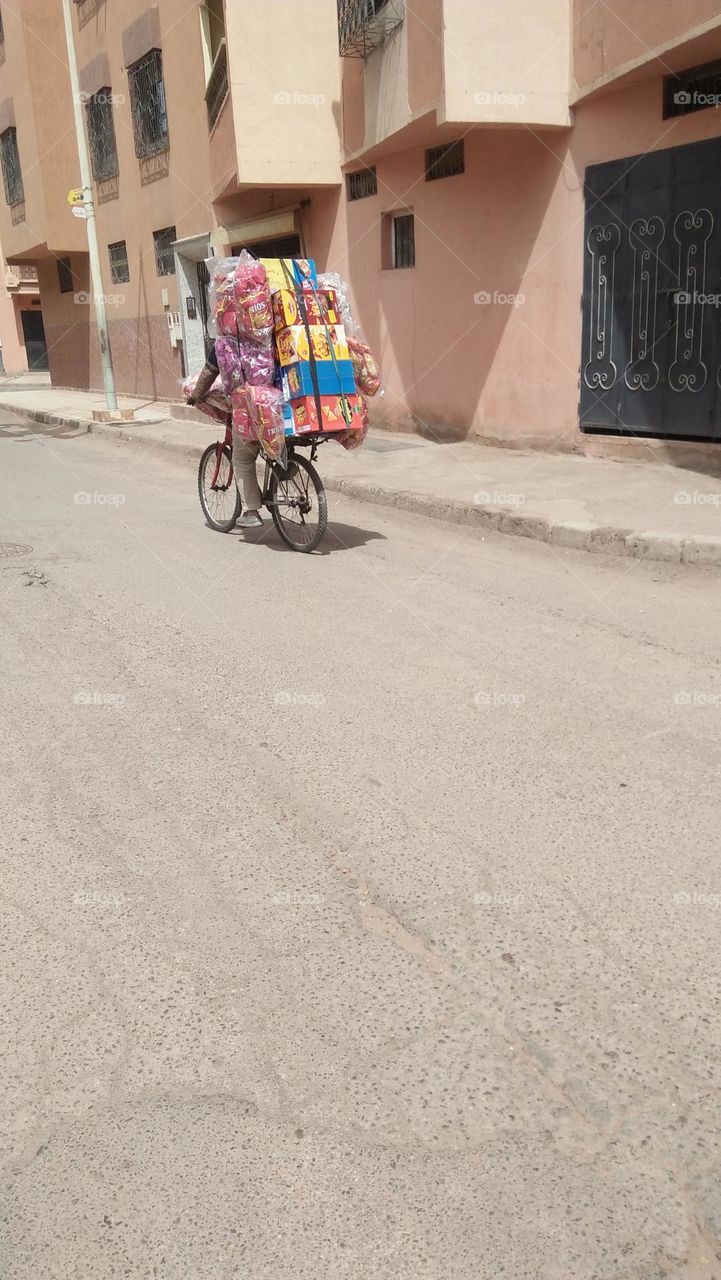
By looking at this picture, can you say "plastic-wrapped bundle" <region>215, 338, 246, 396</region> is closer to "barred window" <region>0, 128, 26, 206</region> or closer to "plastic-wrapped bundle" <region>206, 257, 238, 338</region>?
"plastic-wrapped bundle" <region>206, 257, 238, 338</region>

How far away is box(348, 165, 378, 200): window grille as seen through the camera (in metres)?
13.7

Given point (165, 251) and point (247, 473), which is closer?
point (247, 473)

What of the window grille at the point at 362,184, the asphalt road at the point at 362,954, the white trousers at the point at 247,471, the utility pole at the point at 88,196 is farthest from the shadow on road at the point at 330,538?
the utility pole at the point at 88,196

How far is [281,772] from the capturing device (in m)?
3.96

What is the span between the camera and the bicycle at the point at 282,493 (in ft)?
24.7

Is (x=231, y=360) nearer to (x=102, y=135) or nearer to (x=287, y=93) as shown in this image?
(x=287, y=93)

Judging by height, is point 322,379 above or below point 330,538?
above

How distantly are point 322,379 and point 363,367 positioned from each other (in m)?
0.42

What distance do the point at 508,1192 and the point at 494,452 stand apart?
406 inches

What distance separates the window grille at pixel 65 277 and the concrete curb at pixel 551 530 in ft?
64.7

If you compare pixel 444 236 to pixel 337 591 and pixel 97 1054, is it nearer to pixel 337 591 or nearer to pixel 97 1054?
pixel 337 591

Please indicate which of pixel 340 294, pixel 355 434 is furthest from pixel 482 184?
pixel 355 434

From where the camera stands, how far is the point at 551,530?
7.85 m

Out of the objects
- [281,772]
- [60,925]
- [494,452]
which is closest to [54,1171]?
[60,925]
